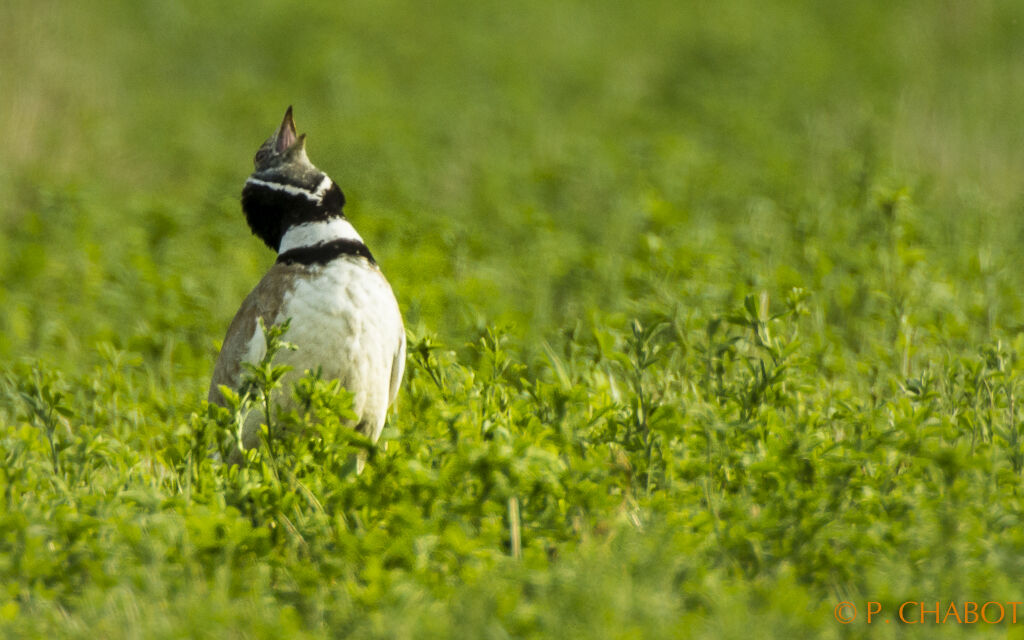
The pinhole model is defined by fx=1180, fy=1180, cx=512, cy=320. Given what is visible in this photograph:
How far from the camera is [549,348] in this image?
5168 millimetres

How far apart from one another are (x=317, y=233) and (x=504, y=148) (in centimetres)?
650

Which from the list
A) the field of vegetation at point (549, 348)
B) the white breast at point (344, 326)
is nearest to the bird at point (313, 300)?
the white breast at point (344, 326)

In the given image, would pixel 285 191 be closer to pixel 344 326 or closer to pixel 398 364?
pixel 344 326

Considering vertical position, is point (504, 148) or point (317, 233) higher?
point (504, 148)

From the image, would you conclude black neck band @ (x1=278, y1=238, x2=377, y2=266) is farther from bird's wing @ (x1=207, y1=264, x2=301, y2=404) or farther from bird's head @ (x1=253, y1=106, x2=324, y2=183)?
bird's head @ (x1=253, y1=106, x2=324, y2=183)

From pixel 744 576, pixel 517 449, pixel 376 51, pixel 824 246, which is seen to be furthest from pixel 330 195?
pixel 376 51

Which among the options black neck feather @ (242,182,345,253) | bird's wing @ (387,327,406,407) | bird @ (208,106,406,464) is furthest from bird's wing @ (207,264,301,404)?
bird's wing @ (387,327,406,407)

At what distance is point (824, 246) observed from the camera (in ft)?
22.0

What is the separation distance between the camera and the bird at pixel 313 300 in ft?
13.4

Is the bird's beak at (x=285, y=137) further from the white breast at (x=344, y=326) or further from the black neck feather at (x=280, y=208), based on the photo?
the white breast at (x=344, y=326)

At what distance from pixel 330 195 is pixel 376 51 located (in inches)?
419

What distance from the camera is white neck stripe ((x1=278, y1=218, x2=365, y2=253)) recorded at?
4.27 m

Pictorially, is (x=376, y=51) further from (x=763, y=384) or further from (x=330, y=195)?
(x=763, y=384)

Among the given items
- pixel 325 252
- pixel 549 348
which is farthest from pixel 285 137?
pixel 549 348
